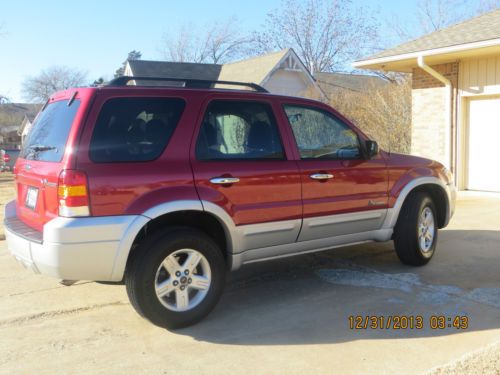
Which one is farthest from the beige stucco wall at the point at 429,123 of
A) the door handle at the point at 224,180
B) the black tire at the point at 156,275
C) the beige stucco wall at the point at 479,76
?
the black tire at the point at 156,275

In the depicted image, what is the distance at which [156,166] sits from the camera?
398 cm

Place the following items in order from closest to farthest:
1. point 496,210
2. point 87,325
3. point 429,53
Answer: point 87,325, point 496,210, point 429,53

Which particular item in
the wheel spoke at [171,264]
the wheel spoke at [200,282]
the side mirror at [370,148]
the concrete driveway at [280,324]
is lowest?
the concrete driveway at [280,324]

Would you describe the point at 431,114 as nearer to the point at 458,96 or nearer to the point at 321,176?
the point at 458,96

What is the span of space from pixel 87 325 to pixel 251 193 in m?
1.76

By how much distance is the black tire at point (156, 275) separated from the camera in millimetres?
3904

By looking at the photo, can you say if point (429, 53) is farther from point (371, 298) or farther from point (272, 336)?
point (272, 336)

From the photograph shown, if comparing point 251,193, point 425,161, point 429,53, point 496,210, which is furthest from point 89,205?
point 429,53

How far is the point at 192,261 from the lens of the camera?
416 centimetres

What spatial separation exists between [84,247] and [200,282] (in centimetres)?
101

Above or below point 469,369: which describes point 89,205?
above

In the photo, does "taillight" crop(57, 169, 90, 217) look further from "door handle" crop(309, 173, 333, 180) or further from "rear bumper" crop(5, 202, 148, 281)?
"door handle" crop(309, 173, 333, 180)

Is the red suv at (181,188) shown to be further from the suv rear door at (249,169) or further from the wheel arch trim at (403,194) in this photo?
the wheel arch trim at (403,194)

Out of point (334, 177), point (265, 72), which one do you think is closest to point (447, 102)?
point (334, 177)
